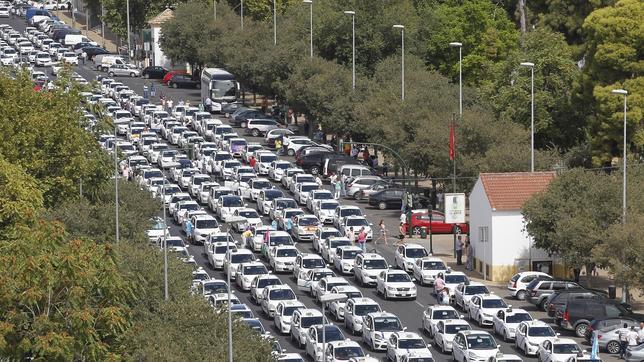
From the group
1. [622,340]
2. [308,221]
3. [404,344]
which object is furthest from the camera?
[308,221]

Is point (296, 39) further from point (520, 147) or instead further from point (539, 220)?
point (539, 220)

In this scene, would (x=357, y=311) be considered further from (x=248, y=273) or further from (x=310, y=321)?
(x=248, y=273)

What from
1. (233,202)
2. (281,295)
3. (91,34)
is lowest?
(281,295)

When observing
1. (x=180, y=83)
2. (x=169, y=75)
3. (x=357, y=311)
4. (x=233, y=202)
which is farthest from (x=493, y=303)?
(x=169, y=75)

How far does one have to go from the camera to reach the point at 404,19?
409 ft

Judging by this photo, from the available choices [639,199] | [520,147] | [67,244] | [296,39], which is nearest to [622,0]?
[520,147]

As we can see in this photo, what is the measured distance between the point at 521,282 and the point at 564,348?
42.6 feet

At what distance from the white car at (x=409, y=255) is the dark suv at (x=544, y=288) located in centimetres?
699

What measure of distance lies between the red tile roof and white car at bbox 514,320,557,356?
14.4 metres

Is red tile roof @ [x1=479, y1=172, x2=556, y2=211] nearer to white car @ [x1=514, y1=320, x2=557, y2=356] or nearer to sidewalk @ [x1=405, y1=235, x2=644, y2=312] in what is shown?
sidewalk @ [x1=405, y1=235, x2=644, y2=312]

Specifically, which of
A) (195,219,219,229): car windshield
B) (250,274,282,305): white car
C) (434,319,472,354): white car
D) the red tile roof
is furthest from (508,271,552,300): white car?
(195,219,219,229): car windshield

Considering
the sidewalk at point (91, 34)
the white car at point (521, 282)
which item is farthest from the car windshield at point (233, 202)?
the sidewalk at point (91, 34)

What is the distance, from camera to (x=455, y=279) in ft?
263

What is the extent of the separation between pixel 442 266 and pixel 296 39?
4963cm
